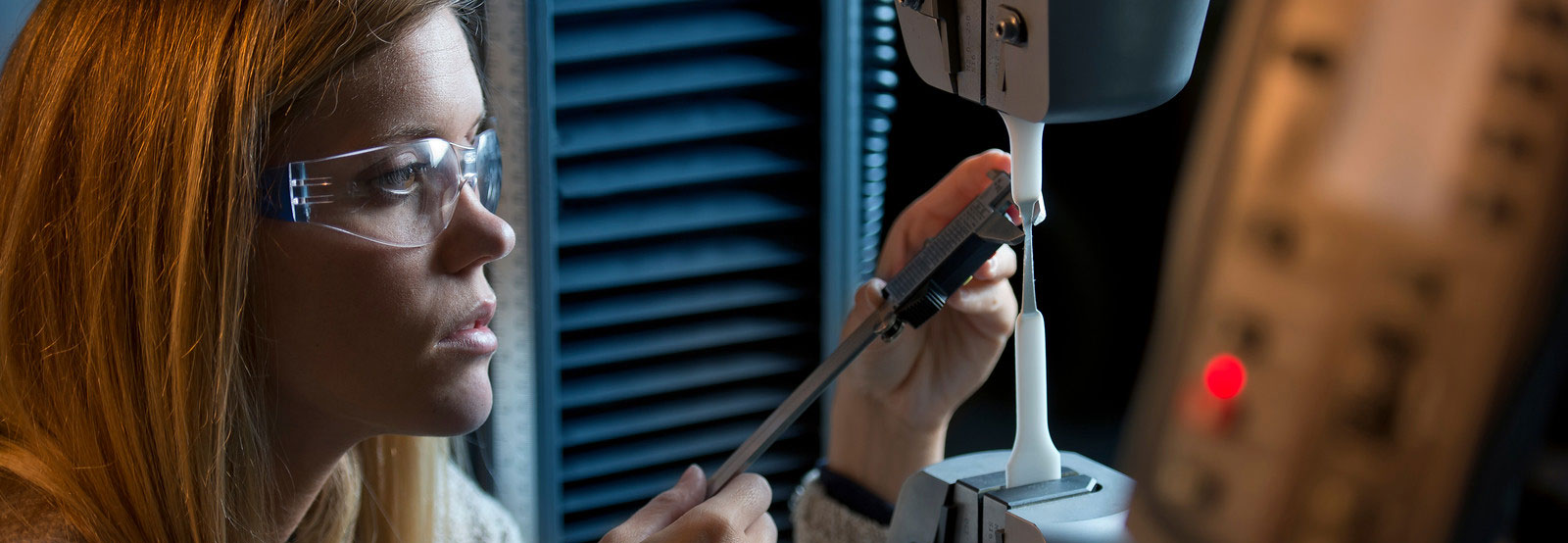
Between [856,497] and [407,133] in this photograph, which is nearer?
[407,133]

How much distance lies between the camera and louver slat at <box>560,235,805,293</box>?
141cm

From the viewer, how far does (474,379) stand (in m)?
0.95

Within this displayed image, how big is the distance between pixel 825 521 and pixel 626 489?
0.40 metres

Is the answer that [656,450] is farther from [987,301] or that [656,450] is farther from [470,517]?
[987,301]

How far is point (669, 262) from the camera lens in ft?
4.72

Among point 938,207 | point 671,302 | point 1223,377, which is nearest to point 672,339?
point 671,302

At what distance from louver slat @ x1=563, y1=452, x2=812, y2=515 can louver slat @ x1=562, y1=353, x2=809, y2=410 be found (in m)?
0.11

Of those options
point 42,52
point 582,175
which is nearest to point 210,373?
point 42,52

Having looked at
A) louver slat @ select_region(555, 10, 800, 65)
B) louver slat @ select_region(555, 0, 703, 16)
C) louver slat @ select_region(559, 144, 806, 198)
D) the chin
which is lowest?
the chin

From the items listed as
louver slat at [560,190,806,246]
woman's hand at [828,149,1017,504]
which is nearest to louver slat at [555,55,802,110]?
louver slat at [560,190,806,246]

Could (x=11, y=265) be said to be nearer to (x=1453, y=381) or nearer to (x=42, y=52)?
(x=42, y=52)

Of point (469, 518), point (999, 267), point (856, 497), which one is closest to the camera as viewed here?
point (999, 267)

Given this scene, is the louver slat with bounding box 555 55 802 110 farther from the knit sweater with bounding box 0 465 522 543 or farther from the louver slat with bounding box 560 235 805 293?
the knit sweater with bounding box 0 465 522 543

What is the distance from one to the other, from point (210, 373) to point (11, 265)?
18cm
